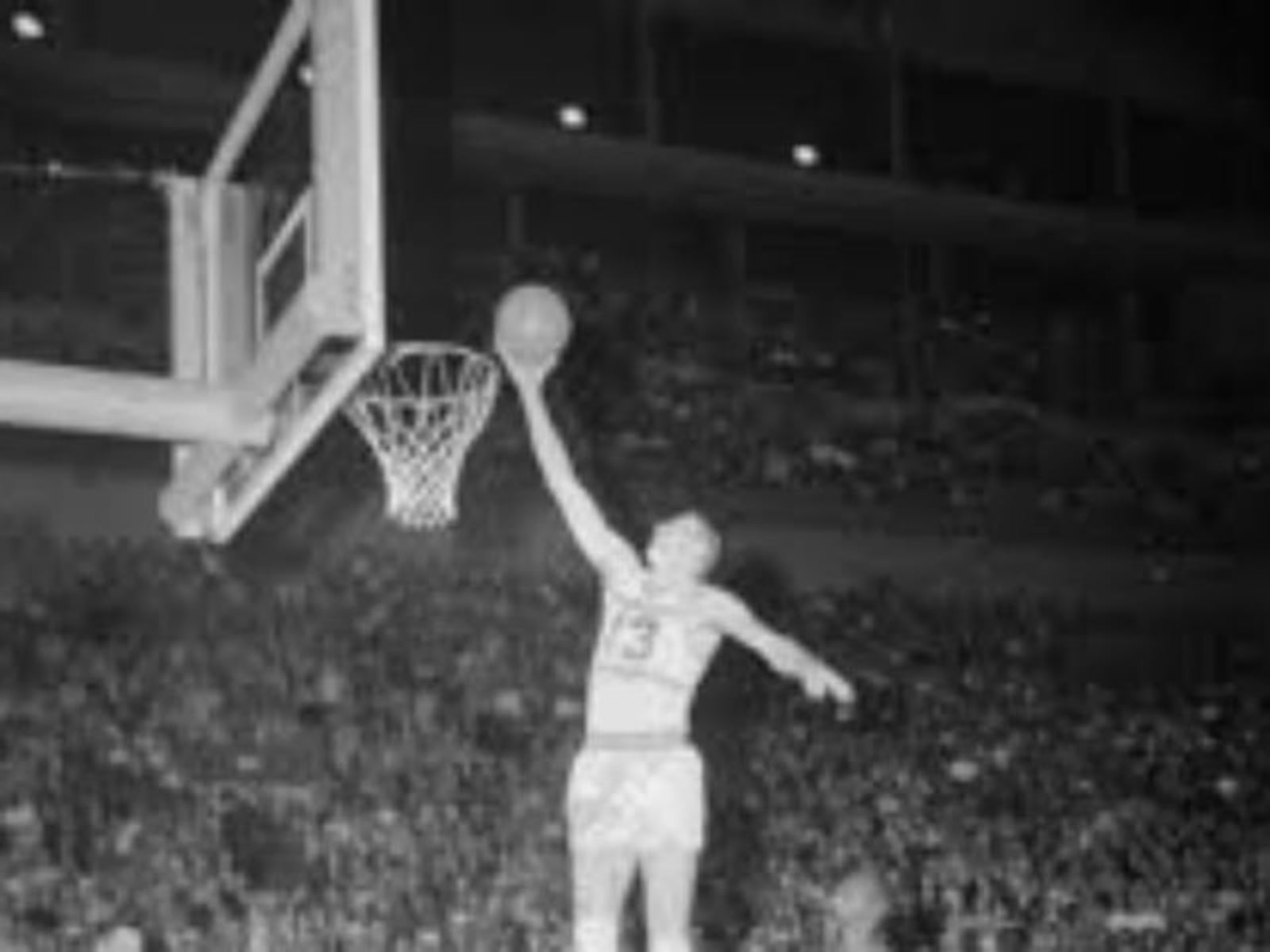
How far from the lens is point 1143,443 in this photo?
24.4 m

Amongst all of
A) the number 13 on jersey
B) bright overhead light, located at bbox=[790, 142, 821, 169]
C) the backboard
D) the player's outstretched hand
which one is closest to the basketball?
the player's outstretched hand

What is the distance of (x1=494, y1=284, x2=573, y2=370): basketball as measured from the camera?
25.9ft

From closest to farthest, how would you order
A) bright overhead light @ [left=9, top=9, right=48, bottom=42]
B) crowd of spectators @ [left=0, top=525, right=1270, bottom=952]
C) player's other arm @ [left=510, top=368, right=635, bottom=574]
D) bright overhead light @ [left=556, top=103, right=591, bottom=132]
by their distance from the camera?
player's other arm @ [left=510, top=368, right=635, bottom=574] < crowd of spectators @ [left=0, top=525, right=1270, bottom=952] < bright overhead light @ [left=9, top=9, right=48, bottom=42] < bright overhead light @ [left=556, top=103, right=591, bottom=132]

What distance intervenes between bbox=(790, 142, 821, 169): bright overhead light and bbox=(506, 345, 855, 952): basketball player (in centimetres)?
1780

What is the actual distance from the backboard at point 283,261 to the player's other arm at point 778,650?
1.38 m

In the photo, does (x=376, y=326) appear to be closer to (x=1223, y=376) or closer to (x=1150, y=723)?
(x=1150, y=723)

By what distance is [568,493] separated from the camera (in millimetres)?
7824

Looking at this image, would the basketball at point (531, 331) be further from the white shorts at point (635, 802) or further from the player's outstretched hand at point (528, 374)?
the white shorts at point (635, 802)

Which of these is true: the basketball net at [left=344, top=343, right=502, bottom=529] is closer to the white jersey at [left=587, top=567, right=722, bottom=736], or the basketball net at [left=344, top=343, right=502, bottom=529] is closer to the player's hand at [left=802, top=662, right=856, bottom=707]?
the white jersey at [left=587, top=567, right=722, bottom=736]

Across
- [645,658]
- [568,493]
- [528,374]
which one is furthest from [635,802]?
[528,374]

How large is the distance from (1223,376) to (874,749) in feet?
31.6

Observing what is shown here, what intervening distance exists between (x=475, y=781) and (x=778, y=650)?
8540 millimetres

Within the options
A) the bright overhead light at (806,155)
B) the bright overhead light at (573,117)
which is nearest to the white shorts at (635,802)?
the bright overhead light at (573,117)

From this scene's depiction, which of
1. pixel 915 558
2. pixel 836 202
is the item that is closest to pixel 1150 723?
pixel 915 558
